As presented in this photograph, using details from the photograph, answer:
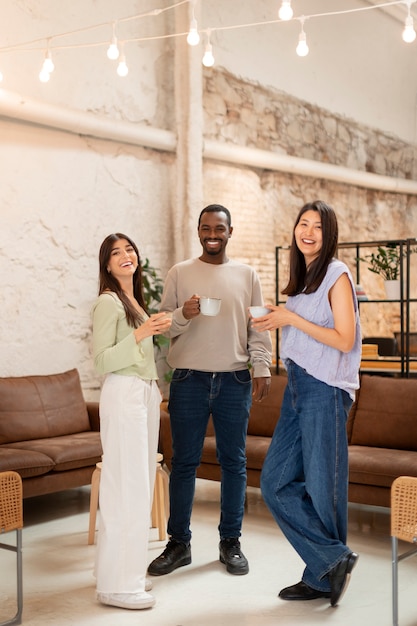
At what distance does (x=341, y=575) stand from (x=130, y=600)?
93cm

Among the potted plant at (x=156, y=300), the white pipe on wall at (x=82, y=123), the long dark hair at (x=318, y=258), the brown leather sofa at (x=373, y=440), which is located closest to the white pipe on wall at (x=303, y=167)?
the white pipe on wall at (x=82, y=123)

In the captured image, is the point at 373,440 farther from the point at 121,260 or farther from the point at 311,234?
the point at 121,260

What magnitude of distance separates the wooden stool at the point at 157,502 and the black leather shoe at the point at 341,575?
1.54 meters

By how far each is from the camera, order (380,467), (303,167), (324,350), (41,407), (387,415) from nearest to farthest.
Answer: (324,350), (380,467), (387,415), (41,407), (303,167)

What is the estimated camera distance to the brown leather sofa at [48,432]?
532 centimetres

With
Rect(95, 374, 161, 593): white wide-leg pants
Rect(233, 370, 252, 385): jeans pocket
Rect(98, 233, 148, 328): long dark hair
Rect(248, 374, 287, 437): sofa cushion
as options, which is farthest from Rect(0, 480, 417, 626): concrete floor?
Rect(98, 233, 148, 328): long dark hair

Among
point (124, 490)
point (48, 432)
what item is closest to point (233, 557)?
point (124, 490)

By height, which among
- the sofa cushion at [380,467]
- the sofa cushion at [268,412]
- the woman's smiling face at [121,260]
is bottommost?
the sofa cushion at [380,467]

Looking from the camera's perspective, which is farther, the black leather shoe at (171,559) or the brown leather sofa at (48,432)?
the brown leather sofa at (48,432)

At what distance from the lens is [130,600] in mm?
3582

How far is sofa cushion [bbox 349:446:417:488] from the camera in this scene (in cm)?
477

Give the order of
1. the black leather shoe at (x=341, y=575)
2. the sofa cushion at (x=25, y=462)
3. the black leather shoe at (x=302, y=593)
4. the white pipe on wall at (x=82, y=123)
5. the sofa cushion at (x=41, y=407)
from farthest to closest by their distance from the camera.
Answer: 1. the white pipe on wall at (x=82, y=123)
2. the sofa cushion at (x=41, y=407)
3. the sofa cushion at (x=25, y=462)
4. the black leather shoe at (x=302, y=593)
5. the black leather shoe at (x=341, y=575)

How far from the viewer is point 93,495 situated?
4824 mm

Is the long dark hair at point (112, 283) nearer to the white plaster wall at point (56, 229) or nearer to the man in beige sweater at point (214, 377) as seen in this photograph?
the man in beige sweater at point (214, 377)
